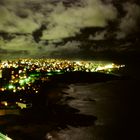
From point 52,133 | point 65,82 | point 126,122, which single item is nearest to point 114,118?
point 126,122

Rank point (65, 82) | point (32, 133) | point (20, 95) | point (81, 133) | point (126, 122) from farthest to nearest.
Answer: point (65, 82)
point (20, 95)
point (126, 122)
point (81, 133)
point (32, 133)

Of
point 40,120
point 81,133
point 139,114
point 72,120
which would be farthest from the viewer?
point 139,114

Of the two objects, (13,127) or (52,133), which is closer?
(13,127)

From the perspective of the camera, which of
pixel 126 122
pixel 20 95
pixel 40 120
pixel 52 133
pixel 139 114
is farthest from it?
pixel 20 95

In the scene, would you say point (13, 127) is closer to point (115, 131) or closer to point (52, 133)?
point (52, 133)

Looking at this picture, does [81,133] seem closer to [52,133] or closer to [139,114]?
[52,133]

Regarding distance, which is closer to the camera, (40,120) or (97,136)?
(97,136)

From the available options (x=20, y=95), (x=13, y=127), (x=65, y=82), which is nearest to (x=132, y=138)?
(x=13, y=127)

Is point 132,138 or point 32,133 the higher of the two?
point 32,133

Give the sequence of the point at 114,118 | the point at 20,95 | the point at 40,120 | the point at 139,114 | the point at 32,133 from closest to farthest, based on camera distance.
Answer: the point at 32,133
the point at 40,120
the point at 114,118
the point at 139,114
the point at 20,95
